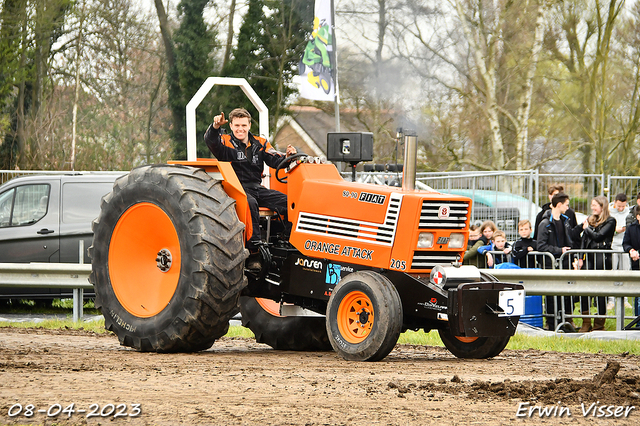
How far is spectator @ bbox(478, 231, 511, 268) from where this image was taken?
1131 centimetres

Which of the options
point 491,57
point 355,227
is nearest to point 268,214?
point 355,227

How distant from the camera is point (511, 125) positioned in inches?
1104

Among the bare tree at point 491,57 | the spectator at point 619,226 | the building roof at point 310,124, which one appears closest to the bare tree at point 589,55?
the bare tree at point 491,57

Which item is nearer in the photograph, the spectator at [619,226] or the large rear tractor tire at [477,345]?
the large rear tractor tire at [477,345]

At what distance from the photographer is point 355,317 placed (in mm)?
6863

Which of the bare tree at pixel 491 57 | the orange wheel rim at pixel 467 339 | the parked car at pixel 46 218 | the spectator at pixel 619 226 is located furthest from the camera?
the bare tree at pixel 491 57

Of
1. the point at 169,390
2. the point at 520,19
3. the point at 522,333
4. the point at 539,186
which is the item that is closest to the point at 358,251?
the point at 169,390

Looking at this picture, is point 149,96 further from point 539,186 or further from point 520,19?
point 539,186

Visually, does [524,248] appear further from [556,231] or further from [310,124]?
[310,124]

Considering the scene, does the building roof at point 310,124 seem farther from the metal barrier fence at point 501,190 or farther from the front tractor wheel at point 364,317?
the front tractor wheel at point 364,317

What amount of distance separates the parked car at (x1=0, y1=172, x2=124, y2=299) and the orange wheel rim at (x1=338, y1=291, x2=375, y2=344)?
6.40m

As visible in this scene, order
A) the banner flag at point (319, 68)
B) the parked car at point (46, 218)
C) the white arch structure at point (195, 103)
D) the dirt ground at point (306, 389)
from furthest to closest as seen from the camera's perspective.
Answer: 1. the banner flag at point (319, 68)
2. the parked car at point (46, 218)
3. the white arch structure at point (195, 103)
4. the dirt ground at point (306, 389)

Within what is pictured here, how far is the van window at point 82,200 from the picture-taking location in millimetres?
12445

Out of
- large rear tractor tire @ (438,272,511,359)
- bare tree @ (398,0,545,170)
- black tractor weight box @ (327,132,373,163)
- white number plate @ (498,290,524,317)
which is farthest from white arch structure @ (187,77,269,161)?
bare tree @ (398,0,545,170)
